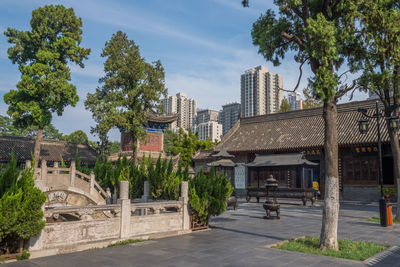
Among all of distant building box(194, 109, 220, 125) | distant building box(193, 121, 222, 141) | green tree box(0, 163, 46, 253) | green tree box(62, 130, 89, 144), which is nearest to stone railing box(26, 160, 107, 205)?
green tree box(0, 163, 46, 253)

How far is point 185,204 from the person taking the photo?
33.0 ft

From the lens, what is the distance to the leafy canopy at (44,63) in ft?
78.9

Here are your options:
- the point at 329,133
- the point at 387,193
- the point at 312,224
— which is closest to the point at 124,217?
the point at 329,133

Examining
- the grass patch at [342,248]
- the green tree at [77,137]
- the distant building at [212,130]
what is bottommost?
the grass patch at [342,248]

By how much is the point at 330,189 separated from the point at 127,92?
1918 centimetres

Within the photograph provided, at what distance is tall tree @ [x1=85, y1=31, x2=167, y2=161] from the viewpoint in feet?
77.2

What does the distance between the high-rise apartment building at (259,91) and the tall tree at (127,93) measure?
7837cm

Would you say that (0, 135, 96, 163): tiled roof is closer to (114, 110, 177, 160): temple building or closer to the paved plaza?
(114, 110, 177, 160): temple building

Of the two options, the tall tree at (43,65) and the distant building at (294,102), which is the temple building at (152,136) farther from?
the distant building at (294,102)

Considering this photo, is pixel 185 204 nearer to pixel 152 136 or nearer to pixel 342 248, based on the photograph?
pixel 342 248

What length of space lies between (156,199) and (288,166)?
601 inches

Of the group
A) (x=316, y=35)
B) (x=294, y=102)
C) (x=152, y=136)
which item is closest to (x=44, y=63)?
(x=152, y=136)

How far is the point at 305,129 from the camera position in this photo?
26625 mm

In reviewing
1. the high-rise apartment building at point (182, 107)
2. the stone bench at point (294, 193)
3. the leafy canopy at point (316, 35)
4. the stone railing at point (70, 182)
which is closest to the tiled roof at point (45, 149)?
the stone bench at point (294, 193)
